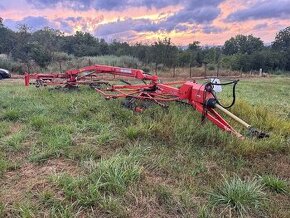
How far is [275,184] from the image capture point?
3.54m

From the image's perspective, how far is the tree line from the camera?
27.8 m

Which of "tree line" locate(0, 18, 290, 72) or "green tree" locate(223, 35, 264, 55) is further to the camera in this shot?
"green tree" locate(223, 35, 264, 55)

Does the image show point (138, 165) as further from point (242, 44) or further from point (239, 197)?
point (242, 44)

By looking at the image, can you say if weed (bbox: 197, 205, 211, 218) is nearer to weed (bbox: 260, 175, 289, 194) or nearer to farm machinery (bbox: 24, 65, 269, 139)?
weed (bbox: 260, 175, 289, 194)

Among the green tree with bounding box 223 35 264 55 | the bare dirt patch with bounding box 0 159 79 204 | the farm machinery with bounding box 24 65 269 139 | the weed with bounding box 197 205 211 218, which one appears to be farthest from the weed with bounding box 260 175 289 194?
the green tree with bounding box 223 35 264 55

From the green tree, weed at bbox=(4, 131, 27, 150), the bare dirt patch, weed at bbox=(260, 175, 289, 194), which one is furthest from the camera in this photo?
the green tree

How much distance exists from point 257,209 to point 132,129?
229 cm

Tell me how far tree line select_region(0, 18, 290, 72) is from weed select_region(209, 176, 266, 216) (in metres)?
23.4

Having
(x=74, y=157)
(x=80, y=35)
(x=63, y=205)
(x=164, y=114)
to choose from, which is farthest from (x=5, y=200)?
(x=80, y=35)

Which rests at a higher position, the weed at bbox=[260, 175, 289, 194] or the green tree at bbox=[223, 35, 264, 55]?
the green tree at bbox=[223, 35, 264, 55]

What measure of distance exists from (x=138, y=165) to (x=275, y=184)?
152 cm

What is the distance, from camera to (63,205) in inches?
115

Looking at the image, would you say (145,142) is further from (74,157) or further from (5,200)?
(5,200)

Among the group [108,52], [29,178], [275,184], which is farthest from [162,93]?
[108,52]
